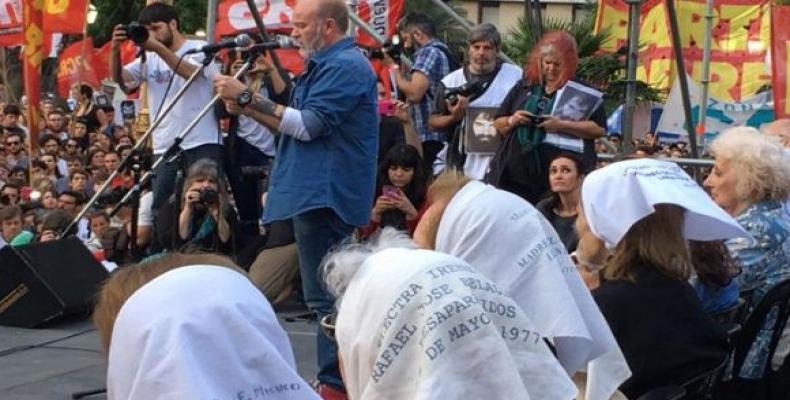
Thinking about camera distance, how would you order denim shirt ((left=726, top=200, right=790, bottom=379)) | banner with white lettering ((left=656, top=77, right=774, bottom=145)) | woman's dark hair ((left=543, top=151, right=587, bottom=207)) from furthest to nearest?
banner with white lettering ((left=656, top=77, right=774, bottom=145))
woman's dark hair ((left=543, top=151, right=587, bottom=207))
denim shirt ((left=726, top=200, right=790, bottom=379))

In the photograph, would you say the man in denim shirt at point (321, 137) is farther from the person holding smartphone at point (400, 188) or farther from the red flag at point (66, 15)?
the red flag at point (66, 15)

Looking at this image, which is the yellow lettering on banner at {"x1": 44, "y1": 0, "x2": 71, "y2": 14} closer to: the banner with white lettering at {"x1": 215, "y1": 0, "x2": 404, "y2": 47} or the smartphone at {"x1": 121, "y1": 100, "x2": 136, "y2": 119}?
the smartphone at {"x1": 121, "y1": 100, "x2": 136, "y2": 119}

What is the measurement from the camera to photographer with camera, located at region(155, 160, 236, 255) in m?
8.24

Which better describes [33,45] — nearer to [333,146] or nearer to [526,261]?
[333,146]

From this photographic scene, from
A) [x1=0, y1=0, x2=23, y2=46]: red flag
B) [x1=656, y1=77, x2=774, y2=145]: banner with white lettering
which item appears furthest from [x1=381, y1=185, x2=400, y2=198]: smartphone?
[x1=0, y1=0, x2=23, y2=46]: red flag

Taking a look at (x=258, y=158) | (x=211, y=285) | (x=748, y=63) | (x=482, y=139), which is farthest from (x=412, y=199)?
(x=748, y=63)

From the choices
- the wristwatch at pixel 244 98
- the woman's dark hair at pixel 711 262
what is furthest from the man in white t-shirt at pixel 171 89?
the woman's dark hair at pixel 711 262

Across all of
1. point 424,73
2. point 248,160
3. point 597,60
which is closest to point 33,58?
point 248,160

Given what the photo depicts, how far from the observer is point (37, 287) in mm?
7590

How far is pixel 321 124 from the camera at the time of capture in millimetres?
5801

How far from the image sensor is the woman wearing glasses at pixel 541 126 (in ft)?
24.6

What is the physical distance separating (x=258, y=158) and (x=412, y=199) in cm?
123

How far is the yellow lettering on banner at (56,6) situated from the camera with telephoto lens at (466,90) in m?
11.0

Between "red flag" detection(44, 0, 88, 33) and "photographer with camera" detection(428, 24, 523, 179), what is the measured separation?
1058 cm
